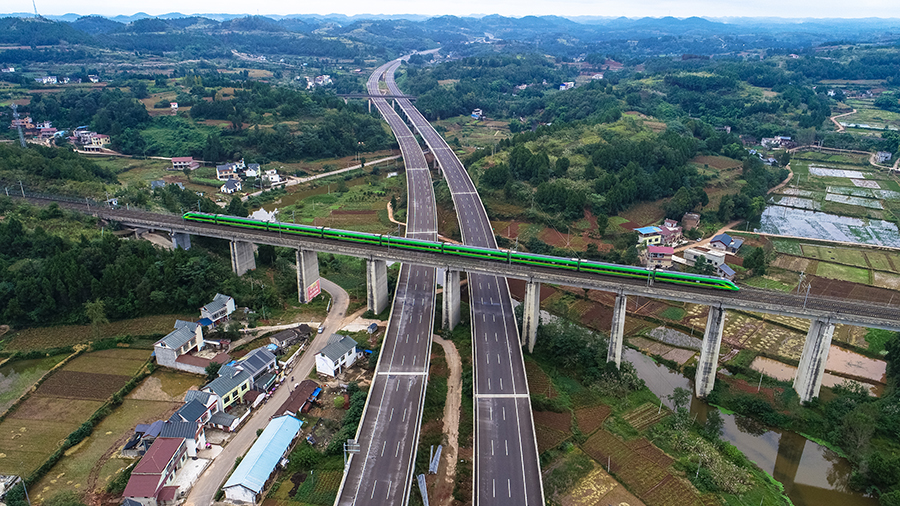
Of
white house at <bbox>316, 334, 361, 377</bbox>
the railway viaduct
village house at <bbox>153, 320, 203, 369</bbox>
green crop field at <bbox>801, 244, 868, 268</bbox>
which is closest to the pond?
green crop field at <bbox>801, 244, 868, 268</bbox>

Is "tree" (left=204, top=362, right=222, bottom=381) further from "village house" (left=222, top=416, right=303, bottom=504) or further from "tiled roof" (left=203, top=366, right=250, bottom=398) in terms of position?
"village house" (left=222, top=416, right=303, bottom=504)

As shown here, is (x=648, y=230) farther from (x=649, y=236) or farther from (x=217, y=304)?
(x=217, y=304)

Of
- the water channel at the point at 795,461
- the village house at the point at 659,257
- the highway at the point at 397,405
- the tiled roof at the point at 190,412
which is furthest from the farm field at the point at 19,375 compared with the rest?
the village house at the point at 659,257

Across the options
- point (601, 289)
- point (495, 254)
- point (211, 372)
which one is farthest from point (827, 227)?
point (211, 372)

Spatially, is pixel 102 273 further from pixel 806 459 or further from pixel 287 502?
pixel 806 459

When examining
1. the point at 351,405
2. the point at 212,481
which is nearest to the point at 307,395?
the point at 351,405

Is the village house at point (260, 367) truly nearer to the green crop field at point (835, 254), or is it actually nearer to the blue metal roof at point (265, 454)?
the blue metal roof at point (265, 454)
